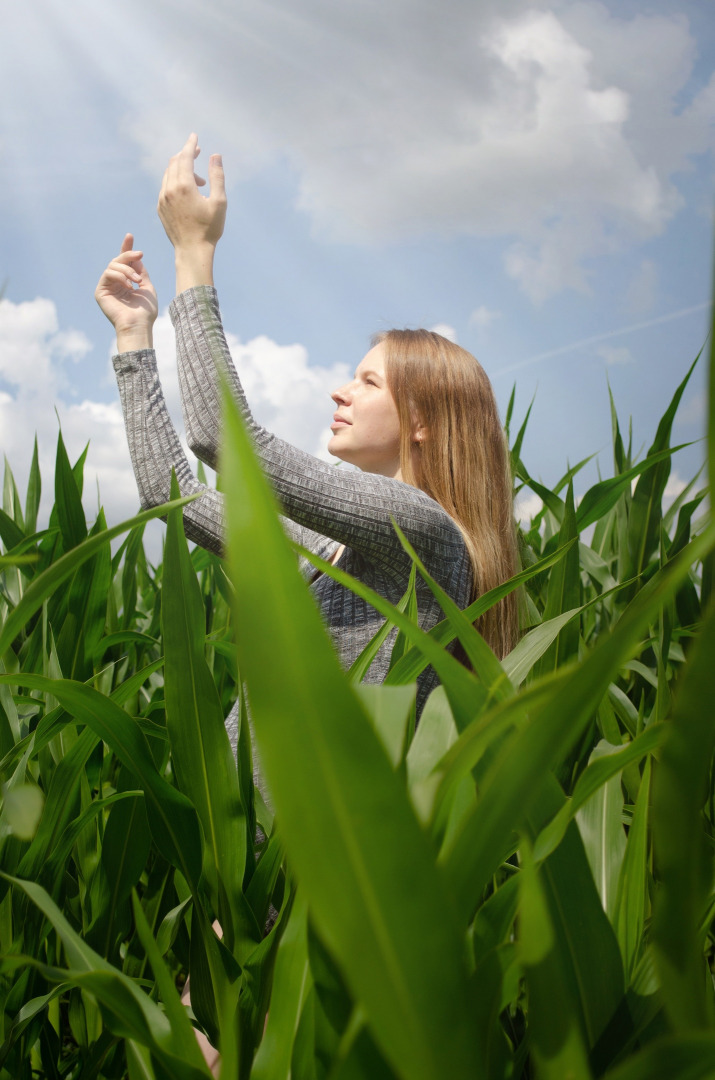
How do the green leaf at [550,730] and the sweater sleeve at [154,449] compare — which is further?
the sweater sleeve at [154,449]

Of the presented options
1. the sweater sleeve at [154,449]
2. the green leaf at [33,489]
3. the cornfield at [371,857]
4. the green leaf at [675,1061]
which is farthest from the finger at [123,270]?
the green leaf at [675,1061]

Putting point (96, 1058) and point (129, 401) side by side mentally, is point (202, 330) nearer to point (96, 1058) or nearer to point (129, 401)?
point (129, 401)

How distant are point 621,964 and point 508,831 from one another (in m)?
0.11

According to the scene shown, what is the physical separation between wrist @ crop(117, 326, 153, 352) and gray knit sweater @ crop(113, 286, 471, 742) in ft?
0.06

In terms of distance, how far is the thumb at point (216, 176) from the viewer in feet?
3.10

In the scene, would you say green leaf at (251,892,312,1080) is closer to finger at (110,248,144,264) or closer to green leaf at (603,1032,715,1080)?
green leaf at (603,1032,715,1080)

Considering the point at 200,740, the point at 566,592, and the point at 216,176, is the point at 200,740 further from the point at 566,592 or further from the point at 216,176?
the point at 216,176

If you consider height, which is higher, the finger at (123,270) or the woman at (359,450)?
the finger at (123,270)

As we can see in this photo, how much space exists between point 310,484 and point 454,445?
1.13ft

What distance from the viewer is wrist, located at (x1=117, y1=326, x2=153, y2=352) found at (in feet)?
3.36

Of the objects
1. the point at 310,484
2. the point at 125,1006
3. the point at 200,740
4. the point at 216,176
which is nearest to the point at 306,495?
the point at 310,484

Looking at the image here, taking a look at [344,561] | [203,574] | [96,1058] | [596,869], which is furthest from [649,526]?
[203,574]

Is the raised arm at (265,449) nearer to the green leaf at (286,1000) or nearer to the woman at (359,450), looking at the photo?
the woman at (359,450)

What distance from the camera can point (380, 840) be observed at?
0.12 m
